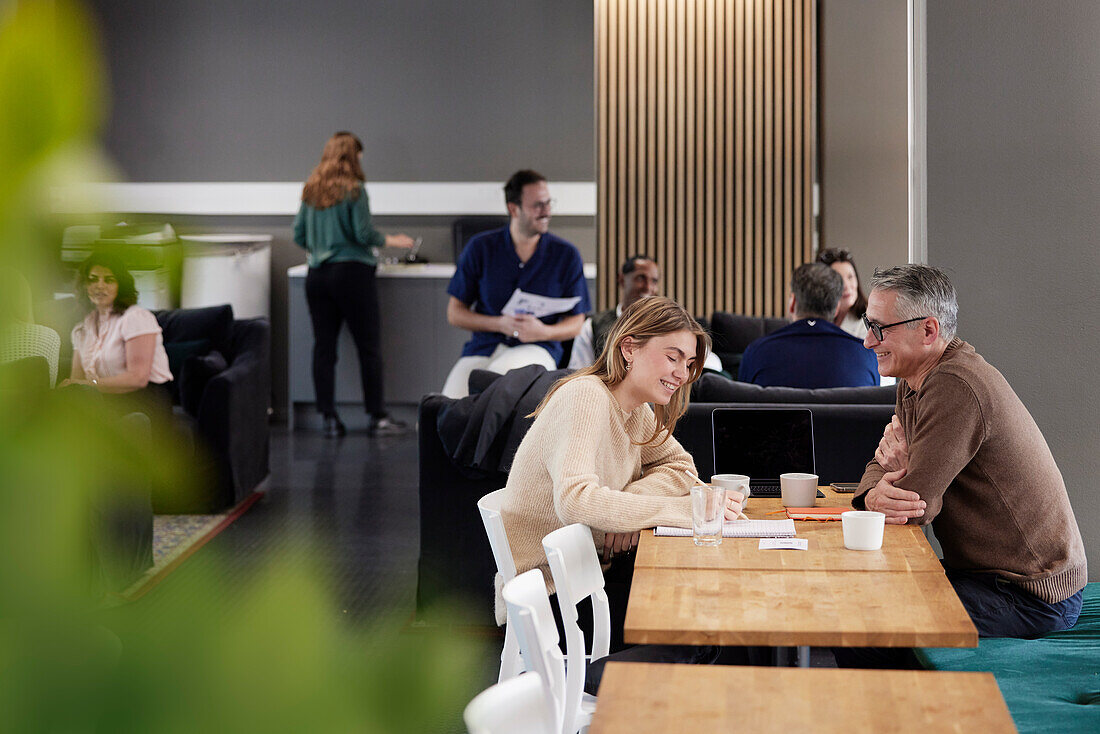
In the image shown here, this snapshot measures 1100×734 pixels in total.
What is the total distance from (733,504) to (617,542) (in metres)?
0.34

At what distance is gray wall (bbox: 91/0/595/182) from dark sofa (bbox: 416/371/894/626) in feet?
17.4

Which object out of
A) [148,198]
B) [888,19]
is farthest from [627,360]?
[888,19]

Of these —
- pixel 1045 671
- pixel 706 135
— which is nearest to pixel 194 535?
pixel 1045 671

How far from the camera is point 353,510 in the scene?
5684 mm

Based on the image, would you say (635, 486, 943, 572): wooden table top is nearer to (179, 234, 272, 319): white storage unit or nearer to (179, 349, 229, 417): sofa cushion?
(179, 349, 229, 417): sofa cushion

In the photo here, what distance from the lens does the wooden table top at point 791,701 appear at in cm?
140

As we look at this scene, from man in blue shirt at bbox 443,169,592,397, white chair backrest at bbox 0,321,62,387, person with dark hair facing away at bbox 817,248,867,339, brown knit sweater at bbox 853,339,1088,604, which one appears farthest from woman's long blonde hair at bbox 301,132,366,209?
white chair backrest at bbox 0,321,62,387

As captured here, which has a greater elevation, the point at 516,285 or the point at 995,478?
the point at 516,285

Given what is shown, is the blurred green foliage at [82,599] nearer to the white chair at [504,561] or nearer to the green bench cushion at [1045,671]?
the green bench cushion at [1045,671]

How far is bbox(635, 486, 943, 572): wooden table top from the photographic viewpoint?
2.19 metres

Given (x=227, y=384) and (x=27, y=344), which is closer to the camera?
(x=27, y=344)

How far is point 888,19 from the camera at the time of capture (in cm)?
707

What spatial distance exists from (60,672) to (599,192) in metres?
7.20

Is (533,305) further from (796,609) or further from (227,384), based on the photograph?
(796,609)
